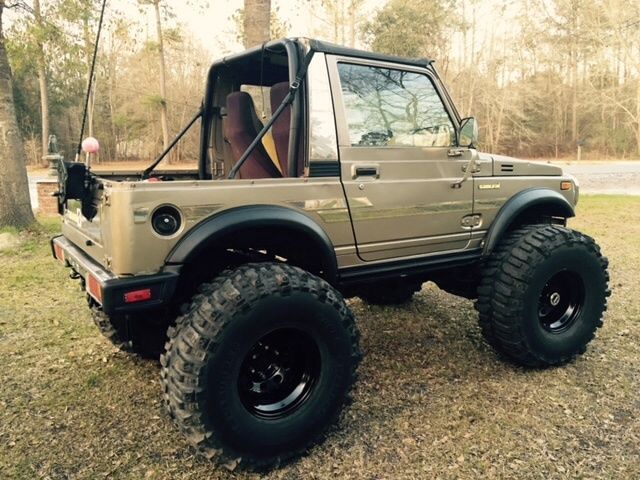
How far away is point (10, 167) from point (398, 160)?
6710 mm

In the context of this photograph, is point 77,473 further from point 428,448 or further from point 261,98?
point 261,98

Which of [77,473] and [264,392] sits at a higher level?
[264,392]

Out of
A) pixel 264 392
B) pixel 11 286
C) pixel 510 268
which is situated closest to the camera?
pixel 264 392

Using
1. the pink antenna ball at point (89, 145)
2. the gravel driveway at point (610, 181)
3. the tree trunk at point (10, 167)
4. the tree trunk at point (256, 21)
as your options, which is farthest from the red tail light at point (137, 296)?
the gravel driveway at point (610, 181)

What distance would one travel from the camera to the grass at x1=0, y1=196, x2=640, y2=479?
8.05 feet

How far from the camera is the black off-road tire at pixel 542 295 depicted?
10.7ft

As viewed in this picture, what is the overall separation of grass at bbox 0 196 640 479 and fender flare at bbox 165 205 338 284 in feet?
3.27

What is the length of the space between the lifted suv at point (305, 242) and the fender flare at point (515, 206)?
0.04ft

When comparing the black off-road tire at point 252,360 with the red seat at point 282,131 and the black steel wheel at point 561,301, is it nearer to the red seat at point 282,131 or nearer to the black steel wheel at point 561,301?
the red seat at point 282,131

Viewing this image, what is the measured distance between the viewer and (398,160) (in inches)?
119

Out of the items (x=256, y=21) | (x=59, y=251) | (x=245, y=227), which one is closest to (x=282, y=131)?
(x=245, y=227)

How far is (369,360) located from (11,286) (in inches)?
158

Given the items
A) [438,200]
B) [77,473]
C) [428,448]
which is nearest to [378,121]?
[438,200]

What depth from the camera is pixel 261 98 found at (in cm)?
390
